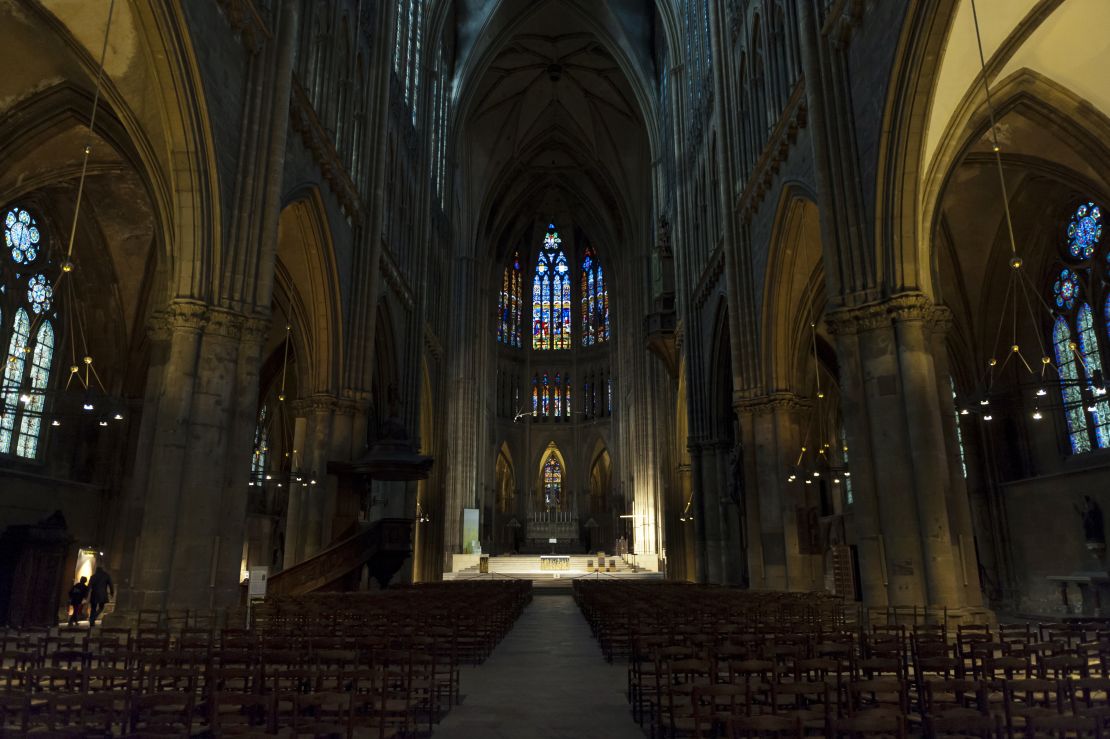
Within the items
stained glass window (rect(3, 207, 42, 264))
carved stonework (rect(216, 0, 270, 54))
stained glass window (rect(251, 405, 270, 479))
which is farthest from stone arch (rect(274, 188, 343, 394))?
stained glass window (rect(251, 405, 270, 479))

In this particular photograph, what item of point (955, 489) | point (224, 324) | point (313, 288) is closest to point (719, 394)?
point (313, 288)

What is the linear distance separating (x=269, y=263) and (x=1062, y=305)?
20765 millimetres

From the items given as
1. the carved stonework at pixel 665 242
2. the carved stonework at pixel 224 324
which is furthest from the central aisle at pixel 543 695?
the carved stonework at pixel 665 242

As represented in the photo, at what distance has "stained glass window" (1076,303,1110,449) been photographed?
63.9 feet

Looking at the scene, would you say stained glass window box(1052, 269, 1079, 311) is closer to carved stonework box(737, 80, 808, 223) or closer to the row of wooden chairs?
carved stonework box(737, 80, 808, 223)

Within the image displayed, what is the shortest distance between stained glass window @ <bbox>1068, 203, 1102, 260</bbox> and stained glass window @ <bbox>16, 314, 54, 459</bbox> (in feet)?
91.8

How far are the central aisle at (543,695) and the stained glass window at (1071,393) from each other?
14.9 m

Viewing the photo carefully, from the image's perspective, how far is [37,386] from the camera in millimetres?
20562

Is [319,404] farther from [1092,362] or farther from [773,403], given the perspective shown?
[1092,362]

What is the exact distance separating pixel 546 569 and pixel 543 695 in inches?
1415

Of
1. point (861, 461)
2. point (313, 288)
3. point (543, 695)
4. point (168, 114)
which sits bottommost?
point (543, 695)

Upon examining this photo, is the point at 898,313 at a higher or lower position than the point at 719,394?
lower

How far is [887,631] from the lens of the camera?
10.0 meters

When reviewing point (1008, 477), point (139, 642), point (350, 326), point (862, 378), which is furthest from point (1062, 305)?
point (139, 642)
